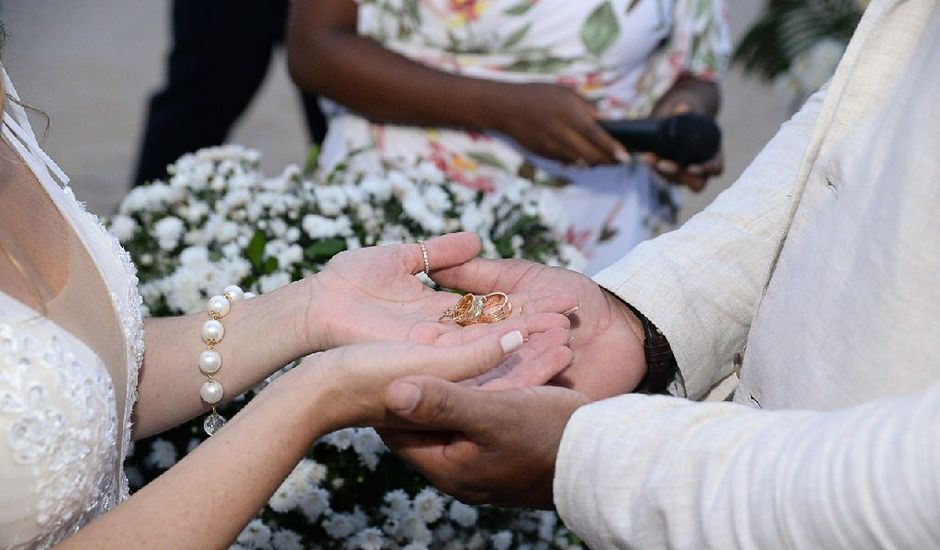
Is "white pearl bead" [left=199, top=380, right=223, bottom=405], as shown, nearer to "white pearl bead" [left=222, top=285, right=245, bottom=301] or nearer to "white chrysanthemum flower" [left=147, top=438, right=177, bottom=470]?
"white pearl bead" [left=222, top=285, right=245, bottom=301]

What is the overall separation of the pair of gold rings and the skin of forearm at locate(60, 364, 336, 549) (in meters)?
0.41

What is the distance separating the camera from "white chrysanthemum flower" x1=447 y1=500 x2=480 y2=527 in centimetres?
252

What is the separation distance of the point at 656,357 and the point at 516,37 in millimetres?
1387

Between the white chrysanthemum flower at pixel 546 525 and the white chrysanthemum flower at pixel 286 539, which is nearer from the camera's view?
the white chrysanthemum flower at pixel 286 539

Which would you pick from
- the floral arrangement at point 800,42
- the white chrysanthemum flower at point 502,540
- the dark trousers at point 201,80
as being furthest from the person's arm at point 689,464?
the floral arrangement at point 800,42

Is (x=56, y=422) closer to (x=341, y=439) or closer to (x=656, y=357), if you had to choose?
(x=341, y=439)

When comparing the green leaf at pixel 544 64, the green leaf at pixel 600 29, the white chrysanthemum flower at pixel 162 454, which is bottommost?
the white chrysanthemum flower at pixel 162 454

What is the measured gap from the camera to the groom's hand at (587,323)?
2295mm

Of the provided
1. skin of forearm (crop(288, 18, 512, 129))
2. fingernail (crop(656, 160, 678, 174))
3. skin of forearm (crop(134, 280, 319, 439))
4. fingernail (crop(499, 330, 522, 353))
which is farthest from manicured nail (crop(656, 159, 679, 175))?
fingernail (crop(499, 330, 522, 353))

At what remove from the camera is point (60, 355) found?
165 cm

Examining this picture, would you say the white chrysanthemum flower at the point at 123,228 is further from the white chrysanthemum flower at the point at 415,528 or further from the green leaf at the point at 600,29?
the green leaf at the point at 600,29

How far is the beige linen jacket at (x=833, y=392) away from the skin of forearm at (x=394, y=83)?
1.49 m

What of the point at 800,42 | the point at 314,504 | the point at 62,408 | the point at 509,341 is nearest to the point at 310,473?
the point at 314,504

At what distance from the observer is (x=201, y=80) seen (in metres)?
5.06
